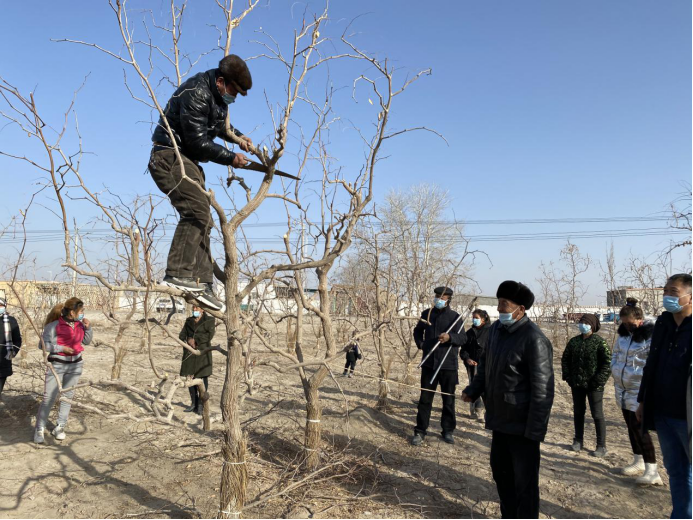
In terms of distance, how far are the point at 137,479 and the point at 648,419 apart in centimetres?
411

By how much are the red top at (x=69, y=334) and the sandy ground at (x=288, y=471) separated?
580mm

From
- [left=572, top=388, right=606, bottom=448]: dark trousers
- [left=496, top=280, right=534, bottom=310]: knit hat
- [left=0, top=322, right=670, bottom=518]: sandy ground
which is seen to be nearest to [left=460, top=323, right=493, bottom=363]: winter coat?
[left=0, top=322, right=670, bottom=518]: sandy ground

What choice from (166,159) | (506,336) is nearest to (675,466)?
(506,336)

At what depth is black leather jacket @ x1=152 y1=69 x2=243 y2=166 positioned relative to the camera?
253 cm

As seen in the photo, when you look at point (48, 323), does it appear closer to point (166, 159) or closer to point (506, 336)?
point (166, 159)

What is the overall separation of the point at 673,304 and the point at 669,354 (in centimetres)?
34

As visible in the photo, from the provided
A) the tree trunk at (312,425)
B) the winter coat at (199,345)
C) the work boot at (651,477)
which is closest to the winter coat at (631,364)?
the work boot at (651,477)

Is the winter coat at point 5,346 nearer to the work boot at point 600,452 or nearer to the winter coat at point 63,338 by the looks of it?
the winter coat at point 63,338

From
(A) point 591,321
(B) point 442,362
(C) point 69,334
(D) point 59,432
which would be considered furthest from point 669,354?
(D) point 59,432

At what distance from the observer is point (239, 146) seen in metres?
2.85

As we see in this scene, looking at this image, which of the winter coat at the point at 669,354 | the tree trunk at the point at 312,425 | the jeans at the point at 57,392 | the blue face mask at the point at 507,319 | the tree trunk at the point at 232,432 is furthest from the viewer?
the jeans at the point at 57,392

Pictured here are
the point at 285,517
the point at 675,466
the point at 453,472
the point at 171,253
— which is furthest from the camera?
the point at 453,472

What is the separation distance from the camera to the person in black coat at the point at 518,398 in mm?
3113

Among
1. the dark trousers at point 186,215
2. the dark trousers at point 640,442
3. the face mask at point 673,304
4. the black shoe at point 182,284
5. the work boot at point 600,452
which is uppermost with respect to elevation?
the dark trousers at point 186,215
